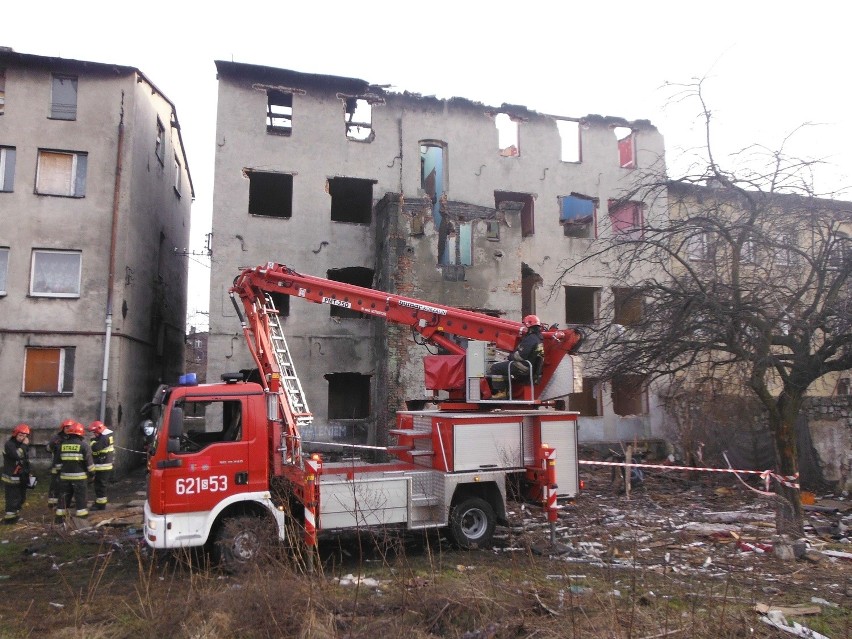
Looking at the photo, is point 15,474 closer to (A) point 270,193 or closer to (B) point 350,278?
(B) point 350,278

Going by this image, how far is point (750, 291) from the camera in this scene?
8.05m

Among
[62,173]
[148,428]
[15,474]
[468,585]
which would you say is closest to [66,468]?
[15,474]

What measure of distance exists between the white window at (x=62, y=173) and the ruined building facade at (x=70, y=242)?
0.03 meters

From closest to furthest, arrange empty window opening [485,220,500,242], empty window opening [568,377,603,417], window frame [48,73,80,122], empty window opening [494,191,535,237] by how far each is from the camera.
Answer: window frame [48,73,80,122] → empty window opening [485,220,500,242] → empty window opening [494,191,535,237] → empty window opening [568,377,603,417]

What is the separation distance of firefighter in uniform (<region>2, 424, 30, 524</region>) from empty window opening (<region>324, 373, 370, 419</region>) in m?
10.5

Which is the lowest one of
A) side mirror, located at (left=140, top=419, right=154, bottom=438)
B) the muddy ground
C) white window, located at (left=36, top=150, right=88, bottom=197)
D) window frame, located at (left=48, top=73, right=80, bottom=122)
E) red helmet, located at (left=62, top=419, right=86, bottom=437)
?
the muddy ground

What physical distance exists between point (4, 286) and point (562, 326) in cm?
1708

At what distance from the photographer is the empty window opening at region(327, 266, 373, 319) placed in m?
20.1

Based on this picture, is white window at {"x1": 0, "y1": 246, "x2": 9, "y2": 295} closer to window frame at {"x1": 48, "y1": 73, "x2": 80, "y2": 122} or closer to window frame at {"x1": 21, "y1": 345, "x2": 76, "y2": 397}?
window frame at {"x1": 21, "y1": 345, "x2": 76, "y2": 397}

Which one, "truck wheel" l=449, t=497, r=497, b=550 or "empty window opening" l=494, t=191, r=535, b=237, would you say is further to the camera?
"empty window opening" l=494, t=191, r=535, b=237

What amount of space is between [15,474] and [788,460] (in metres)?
12.6

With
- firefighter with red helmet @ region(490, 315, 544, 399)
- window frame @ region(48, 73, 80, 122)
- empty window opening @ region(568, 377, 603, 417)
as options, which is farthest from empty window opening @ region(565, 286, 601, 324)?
window frame @ region(48, 73, 80, 122)

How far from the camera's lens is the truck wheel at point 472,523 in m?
8.55

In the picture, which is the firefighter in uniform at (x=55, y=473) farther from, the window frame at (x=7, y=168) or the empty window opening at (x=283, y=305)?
the window frame at (x=7, y=168)
